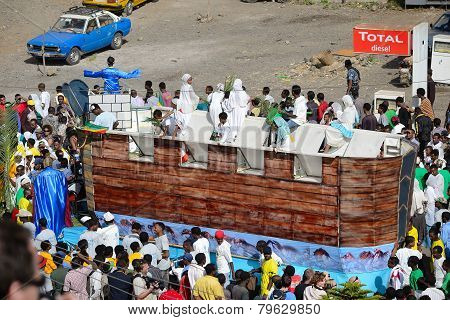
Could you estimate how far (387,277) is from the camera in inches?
454

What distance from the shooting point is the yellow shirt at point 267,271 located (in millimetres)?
10664

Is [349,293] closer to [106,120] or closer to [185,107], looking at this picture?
[185,107]

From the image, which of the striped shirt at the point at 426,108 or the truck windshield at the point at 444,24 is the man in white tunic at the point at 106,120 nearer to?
the striped shirt at the point at 426,108

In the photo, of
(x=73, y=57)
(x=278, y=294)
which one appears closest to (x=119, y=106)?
(x=278, y=294)

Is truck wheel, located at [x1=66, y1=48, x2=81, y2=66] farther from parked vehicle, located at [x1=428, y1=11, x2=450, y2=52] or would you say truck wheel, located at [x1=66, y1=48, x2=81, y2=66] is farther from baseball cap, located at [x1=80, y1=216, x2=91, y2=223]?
baseball cap, located at [x1=80, y1=216, x2=91, y2=223]

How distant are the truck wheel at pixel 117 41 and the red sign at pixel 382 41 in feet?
27.2

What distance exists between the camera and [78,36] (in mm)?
24609

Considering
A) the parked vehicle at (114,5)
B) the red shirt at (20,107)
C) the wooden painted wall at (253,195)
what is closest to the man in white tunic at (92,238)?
the wooden painted wall at (253,195)

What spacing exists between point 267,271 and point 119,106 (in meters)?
4.38

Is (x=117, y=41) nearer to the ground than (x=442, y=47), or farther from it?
nearer to the ground

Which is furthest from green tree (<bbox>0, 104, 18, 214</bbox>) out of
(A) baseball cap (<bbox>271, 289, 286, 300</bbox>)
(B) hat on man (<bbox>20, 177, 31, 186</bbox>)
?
(A) baseball cap (<bbox>271, 289, 286, 300</bbox>)
